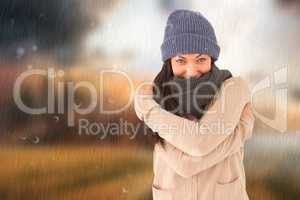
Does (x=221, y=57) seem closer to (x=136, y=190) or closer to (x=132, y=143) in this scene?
(x=132, y=143)

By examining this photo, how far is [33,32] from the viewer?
5.43 feet

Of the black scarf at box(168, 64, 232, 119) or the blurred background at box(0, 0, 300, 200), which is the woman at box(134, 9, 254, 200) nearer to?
the black scarf at box(168, 64, 232, 119)

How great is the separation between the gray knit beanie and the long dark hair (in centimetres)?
4

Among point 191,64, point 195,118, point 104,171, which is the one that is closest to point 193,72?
point 191,64

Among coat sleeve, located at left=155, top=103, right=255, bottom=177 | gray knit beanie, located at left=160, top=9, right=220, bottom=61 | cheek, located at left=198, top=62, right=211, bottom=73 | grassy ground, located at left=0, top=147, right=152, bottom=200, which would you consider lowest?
grassy ground, located at left=0, top=147, right=152, bottom=200

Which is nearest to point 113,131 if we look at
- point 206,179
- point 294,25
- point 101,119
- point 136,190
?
point 101,119

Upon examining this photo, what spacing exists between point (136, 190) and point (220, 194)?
1.83 feet

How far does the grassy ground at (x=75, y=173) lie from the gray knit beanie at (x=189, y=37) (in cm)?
56

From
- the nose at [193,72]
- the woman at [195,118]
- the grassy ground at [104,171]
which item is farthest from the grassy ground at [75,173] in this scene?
the nose at [193,72]

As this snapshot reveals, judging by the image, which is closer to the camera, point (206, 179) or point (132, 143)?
point (206, 179)

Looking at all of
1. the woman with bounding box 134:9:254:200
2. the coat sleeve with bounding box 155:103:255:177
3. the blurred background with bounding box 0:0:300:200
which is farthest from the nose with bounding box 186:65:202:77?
the blurred background with bounding box 0:0:300:200

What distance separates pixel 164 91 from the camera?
4.06 ft

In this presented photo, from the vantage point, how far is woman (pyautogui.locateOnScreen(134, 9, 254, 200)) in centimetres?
114

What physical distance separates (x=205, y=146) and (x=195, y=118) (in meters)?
0.11
